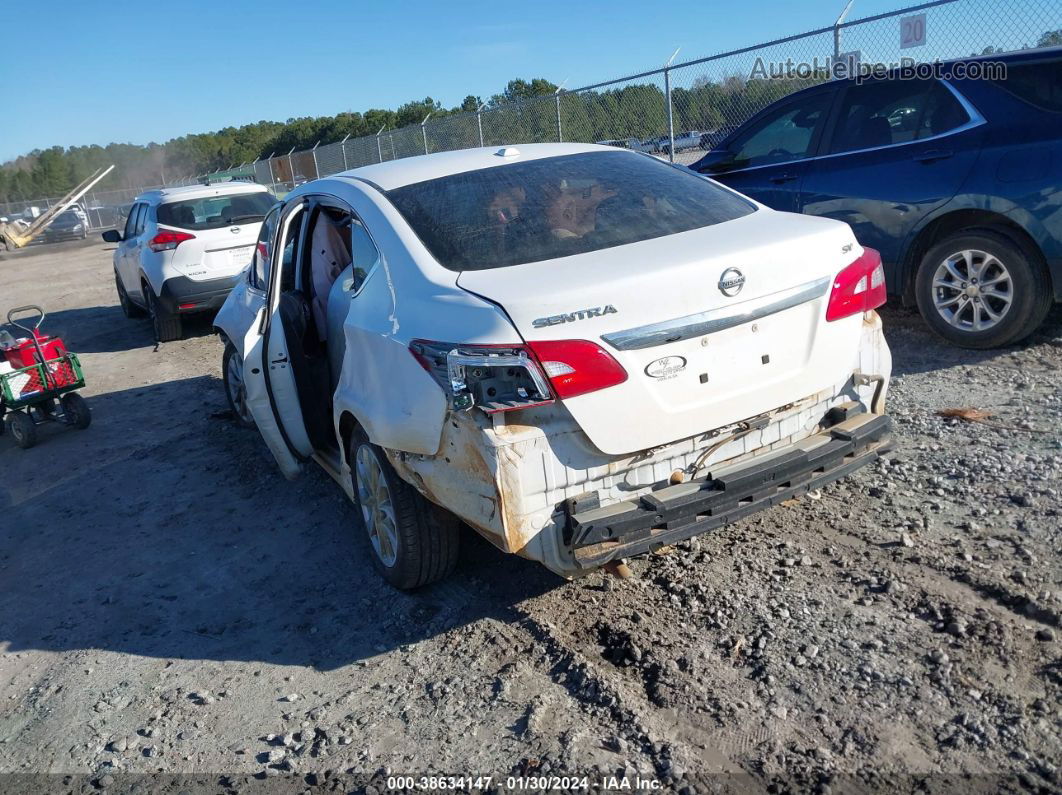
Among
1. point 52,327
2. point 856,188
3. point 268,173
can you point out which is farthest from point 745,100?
point 268,173

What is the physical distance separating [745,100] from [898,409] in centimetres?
704

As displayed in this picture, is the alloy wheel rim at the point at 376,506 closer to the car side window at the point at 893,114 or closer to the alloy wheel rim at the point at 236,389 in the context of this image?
the alloy wheel rim at the point at 236,389

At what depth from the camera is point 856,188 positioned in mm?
6492

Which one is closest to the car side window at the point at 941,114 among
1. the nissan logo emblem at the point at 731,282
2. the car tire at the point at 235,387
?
the nissan logo emblem at the point at 731,282

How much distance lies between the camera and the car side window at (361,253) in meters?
3.81

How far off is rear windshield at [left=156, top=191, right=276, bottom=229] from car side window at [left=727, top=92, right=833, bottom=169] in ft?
18.8

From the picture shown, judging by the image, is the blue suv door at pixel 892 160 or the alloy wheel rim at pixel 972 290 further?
the blue suv door at pixel 892 160

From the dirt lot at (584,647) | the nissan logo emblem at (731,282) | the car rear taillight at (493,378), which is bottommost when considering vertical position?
the dirt lot at (584,647)

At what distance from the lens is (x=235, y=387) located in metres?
6.44

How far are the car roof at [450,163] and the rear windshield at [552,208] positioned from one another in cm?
7

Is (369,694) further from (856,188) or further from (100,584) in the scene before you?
(856,188)

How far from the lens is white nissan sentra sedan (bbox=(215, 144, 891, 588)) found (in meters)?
2.94

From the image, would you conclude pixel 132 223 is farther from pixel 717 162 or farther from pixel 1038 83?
pixel 1038 83

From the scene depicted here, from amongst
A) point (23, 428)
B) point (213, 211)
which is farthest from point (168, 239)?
point (23, 428)
